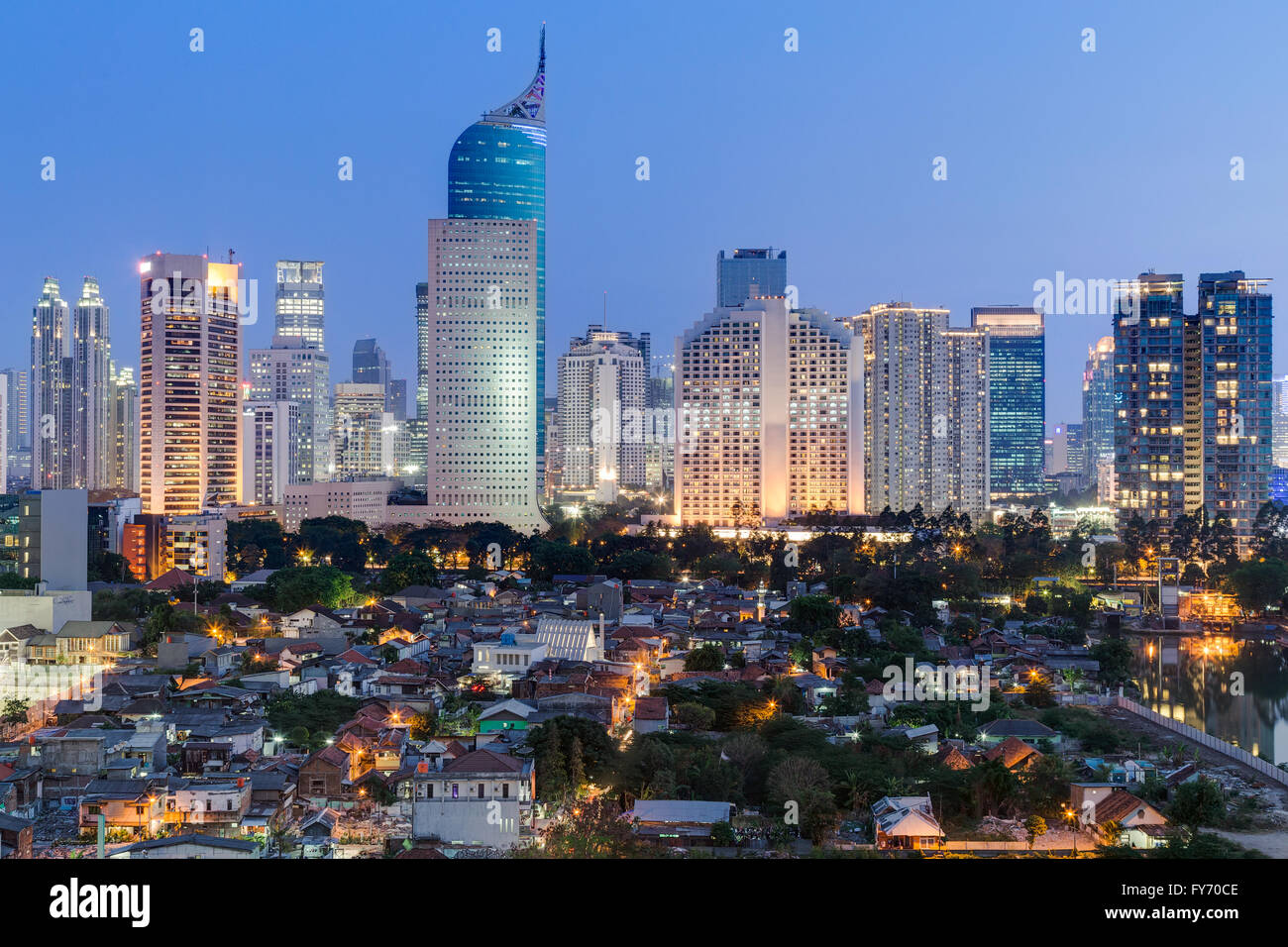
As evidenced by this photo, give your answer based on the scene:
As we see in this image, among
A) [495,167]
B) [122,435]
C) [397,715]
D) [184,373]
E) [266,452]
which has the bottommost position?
[397,715]

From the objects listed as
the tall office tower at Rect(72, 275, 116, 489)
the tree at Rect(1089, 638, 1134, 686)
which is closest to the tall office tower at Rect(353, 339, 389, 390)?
the tall office tower at Rect(72, 275, 116, 489)

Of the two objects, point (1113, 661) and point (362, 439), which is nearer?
point (1113, 661)

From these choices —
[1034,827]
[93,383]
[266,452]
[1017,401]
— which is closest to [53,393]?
[93,383]

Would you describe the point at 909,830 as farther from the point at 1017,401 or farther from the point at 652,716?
the point at 1017,401

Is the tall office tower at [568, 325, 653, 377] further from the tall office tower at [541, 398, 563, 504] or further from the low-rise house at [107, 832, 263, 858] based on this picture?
the low-rise house at [107, 832, 263, 858]

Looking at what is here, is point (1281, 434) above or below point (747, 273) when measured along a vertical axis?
below

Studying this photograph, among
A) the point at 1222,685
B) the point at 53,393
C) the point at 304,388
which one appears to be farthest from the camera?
the point at 304,388

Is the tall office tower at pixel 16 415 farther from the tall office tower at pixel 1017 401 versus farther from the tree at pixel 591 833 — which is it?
the tall office tower at pixel 1017 401

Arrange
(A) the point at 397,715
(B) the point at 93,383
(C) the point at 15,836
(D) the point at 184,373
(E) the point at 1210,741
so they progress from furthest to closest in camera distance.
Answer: (B) the point at 93,383, (D) the point at 184,373, (E) the point at 1210,741, (A) the point at 397,715, (C) the point at 15,836
